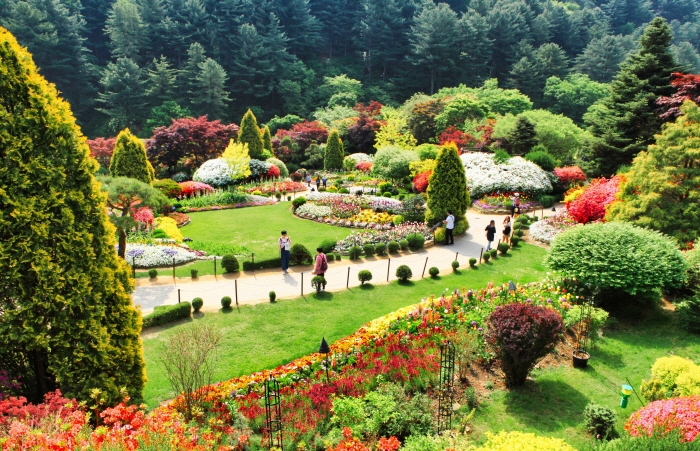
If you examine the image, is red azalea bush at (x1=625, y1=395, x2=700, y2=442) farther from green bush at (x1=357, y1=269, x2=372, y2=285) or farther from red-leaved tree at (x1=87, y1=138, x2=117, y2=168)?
red-leaved tree at (x1=87, y1=138, x2=117, y2=168)

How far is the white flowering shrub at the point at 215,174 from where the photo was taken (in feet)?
92.1

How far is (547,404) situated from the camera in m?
7.84

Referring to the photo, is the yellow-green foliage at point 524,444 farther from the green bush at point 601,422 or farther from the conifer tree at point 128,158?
the conifer tree at point 128,158

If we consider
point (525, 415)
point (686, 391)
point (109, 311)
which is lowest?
point (525, 415)

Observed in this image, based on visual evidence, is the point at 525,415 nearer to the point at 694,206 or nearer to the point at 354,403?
the point at 354,403

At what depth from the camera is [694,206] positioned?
1303 centimetres

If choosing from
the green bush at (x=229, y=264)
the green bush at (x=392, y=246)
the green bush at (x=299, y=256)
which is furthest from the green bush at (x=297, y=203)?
the green bush at (x=229, y=264)

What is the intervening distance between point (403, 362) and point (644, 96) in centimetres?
2310

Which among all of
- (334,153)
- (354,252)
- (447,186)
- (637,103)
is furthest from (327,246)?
(334,153)

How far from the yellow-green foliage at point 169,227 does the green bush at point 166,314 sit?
7.12 m

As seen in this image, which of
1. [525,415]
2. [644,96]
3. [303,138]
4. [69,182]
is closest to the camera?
[69,182]

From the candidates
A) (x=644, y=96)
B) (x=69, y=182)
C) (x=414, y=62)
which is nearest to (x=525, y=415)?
(x=69, y=182)

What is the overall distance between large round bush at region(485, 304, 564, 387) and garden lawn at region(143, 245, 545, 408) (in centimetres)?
363

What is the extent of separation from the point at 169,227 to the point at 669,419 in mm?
17448
